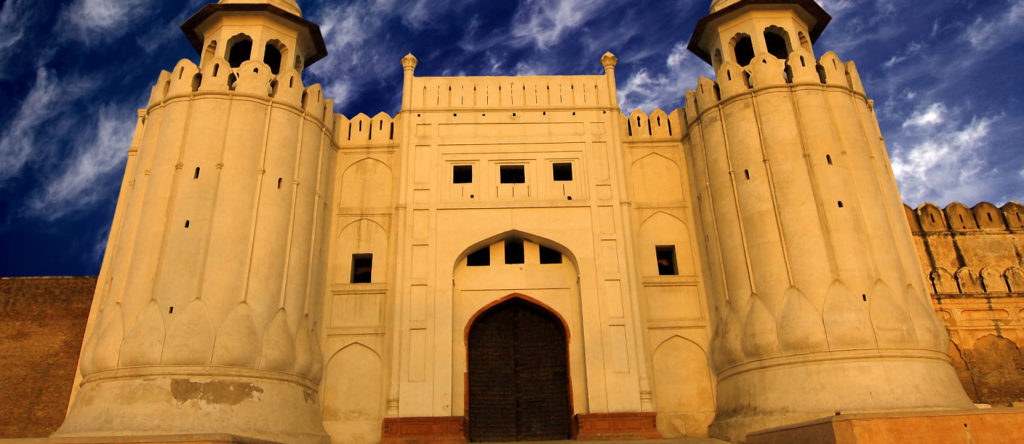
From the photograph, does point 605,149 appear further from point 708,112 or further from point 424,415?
point 424,415

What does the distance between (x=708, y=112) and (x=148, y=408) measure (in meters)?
13.1

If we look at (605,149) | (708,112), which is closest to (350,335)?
(605,149)

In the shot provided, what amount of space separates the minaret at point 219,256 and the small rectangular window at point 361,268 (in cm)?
92

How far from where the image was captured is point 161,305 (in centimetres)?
1403

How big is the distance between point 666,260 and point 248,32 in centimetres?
1135

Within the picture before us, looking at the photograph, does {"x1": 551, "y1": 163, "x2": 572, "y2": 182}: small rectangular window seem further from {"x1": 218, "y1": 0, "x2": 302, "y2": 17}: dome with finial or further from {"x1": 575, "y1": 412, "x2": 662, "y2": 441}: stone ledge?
{"x1": 218, "y1": 0, "x2": 302, "y2": 17}: dome with finial

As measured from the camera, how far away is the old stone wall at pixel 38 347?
17672 mm

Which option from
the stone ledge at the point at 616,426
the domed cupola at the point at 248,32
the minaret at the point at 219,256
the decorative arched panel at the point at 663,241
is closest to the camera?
the minaret at the point at 219,256

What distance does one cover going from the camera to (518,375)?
16562 millimetres

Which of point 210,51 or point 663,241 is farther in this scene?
point 210,51

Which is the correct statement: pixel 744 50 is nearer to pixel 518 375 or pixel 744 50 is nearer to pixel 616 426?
pixel 518 375

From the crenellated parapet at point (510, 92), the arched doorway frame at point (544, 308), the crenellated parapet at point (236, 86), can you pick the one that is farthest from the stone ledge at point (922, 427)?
the crenellated parapet at point (236, 86)

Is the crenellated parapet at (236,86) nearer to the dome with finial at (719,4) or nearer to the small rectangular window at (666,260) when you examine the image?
the small rectangular window at (666,260)

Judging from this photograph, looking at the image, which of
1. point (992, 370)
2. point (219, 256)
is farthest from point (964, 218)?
point (219, 256)
